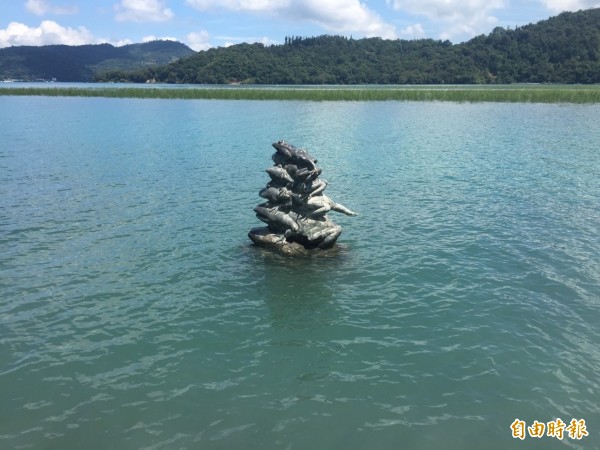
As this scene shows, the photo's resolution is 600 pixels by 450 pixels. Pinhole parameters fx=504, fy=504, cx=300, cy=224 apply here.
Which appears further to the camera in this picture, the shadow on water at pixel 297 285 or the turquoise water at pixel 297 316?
the shadow on water at pixel 297 285

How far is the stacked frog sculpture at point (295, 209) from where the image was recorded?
2225 cm

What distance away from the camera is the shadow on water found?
16453mm

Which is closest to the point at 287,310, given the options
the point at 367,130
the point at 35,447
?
the point at 35,447

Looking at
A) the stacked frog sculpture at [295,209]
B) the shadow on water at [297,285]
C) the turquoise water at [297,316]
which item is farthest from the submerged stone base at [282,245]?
the turquoise water at [297,316]

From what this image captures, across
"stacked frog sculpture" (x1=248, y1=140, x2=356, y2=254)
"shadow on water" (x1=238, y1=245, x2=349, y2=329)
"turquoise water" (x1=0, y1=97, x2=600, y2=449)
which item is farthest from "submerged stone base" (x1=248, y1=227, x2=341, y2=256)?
"turquoise water" (x1=0, y1=97, x2=600, y2=449)

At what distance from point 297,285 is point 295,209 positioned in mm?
5095

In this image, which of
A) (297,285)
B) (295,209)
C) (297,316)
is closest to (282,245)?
(295,209)

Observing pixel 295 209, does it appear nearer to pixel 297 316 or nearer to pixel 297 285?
pixel 297 285

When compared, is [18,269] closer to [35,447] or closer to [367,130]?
[35,447]

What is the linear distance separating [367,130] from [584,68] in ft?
519

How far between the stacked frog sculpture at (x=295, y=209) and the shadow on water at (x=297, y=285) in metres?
0.60

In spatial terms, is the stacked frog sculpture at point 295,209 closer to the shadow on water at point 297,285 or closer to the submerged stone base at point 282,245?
the submerged stone base at point 282,245

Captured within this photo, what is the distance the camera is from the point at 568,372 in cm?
1313

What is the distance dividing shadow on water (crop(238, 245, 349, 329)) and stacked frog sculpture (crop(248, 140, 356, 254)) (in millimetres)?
598
